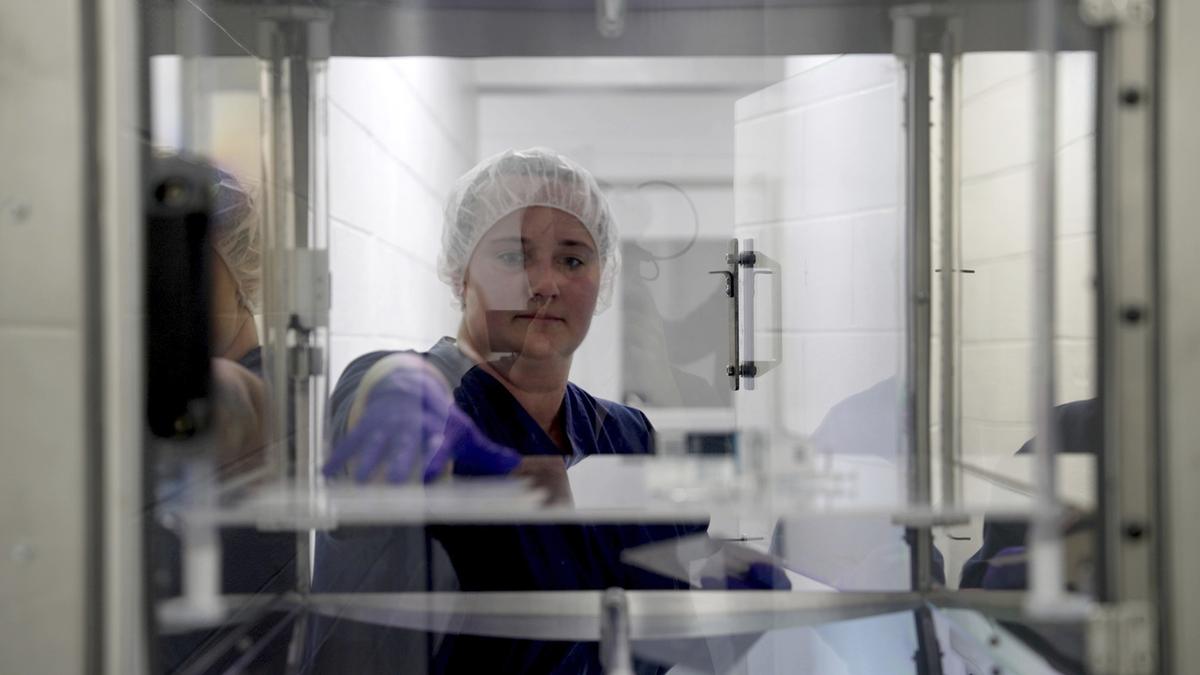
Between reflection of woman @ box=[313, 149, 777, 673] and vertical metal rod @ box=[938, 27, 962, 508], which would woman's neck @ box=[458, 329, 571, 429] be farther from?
vertical metal rod @ box=[938, 27, 962, 508]

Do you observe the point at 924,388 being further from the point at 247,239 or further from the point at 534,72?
the point at 247,239

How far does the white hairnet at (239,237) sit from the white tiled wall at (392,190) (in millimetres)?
93

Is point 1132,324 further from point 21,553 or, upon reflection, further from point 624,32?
point 21,553

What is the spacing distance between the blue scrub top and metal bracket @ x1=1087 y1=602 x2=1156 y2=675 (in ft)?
1.89

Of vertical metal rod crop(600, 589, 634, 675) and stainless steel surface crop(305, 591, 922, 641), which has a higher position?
vertical metal rod crop(600, 589, 634, 675)

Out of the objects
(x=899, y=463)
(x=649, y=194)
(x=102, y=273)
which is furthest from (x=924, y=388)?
(x=102, y=273)

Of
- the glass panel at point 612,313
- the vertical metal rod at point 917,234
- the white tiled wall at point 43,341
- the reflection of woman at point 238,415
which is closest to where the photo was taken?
the white tiled wall at point 43,341

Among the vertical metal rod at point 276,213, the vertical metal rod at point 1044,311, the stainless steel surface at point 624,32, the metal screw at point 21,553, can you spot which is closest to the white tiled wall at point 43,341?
the metal screw at point 21,553

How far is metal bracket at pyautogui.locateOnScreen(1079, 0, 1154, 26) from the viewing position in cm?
63

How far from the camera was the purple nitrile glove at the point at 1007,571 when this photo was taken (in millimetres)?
864

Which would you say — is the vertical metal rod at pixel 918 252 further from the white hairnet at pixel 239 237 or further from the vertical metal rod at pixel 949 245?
the white hairnet at pixel 239 237

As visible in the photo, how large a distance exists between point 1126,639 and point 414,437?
687 mm

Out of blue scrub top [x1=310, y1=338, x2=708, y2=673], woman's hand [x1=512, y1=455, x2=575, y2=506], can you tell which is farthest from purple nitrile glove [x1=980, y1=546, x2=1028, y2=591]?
A: woman's hand [x1=512, y1=455, x2=575, y2=506]

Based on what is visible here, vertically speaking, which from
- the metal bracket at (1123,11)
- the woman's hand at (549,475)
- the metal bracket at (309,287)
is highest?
the metal bracket at (1123,11)
